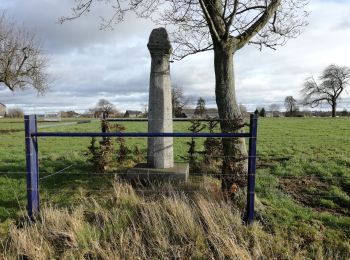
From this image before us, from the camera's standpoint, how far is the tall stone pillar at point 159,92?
7504 millimetres

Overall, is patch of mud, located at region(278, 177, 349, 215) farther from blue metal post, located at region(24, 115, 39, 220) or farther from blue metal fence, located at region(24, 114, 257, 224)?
blue metal post, located at region(24, 115, 39, 220)

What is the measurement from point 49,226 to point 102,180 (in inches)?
94.8

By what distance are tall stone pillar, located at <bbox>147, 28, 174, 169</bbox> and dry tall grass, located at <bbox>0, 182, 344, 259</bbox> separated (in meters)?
2.04

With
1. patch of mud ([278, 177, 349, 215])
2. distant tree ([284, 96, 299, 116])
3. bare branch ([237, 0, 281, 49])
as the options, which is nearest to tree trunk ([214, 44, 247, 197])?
bare branch ([237, 0, 281, 49])

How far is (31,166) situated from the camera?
559cm

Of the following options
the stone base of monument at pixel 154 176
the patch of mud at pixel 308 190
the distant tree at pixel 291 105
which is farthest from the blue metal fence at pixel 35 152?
the distant tree at pixel 291 105

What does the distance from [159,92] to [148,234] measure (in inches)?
127

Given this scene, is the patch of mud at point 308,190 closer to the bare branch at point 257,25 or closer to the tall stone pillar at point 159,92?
the tall stone pillar at point 159,92

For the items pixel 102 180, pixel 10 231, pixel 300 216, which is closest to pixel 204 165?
pixel 102 180

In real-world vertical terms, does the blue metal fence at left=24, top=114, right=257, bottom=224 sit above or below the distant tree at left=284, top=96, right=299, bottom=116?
below

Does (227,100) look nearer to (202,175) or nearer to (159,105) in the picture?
(159,105)

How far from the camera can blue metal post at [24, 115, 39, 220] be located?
5512mm

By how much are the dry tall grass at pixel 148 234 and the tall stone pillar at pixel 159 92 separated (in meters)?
2.04

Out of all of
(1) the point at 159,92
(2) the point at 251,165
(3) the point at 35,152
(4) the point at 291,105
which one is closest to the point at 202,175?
(1) the point at 159,92
